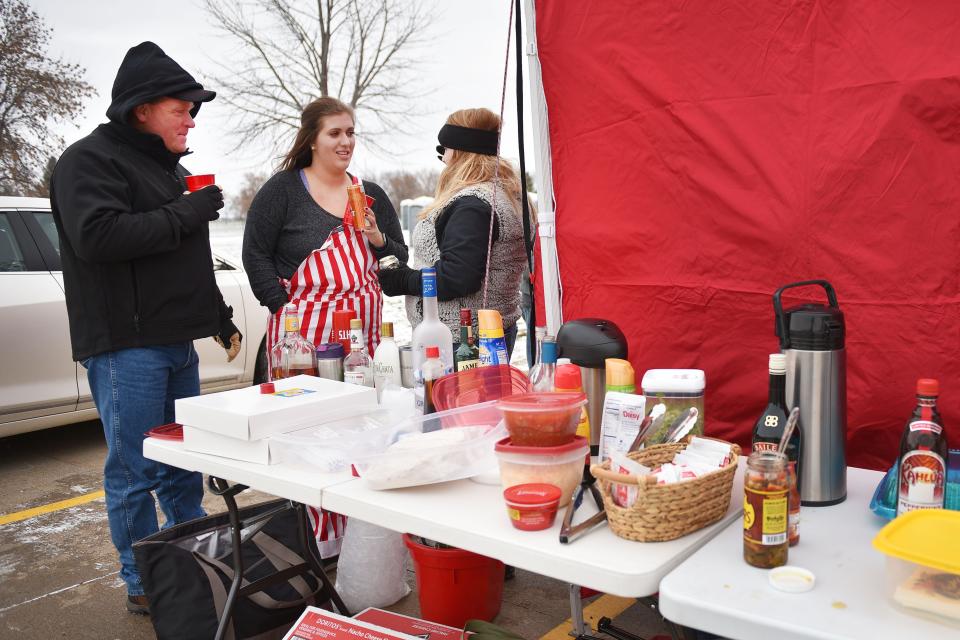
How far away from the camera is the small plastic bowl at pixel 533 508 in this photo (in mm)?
1413

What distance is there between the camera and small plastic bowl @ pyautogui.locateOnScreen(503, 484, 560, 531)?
55.6 inches

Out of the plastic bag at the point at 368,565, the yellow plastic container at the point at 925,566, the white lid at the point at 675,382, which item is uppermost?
the white lid at the point at 675,382

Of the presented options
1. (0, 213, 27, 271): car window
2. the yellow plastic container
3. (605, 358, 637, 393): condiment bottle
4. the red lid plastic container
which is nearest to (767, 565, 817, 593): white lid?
the yellow plastic container

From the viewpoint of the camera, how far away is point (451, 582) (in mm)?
2428

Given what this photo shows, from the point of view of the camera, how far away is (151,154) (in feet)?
8.91

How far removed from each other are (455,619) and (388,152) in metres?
11.5

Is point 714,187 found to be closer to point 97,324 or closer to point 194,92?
point 194,92

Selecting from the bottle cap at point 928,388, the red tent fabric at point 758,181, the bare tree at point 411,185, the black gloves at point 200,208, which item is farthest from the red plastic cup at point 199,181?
the bare tree at point 411,185

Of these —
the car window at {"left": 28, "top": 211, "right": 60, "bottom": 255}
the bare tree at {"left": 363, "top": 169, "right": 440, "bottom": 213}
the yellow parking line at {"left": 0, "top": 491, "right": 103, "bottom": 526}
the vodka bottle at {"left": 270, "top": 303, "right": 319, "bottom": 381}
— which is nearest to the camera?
the vodka bottle at {"left": 270, "top": 303, "right": 319, "bottom": 381}

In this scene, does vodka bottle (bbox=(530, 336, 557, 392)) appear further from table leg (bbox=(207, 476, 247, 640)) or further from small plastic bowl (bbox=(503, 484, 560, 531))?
table leg (bbox=(207, 476, 247, 640))

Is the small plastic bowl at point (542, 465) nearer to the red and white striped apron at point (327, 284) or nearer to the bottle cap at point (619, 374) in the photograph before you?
the bottle cap at point (619, 374)

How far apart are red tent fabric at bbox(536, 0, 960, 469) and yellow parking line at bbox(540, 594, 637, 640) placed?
89 cm

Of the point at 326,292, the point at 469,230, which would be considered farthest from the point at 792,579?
the point at 326,292

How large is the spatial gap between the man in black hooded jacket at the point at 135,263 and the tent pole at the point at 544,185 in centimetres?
114
